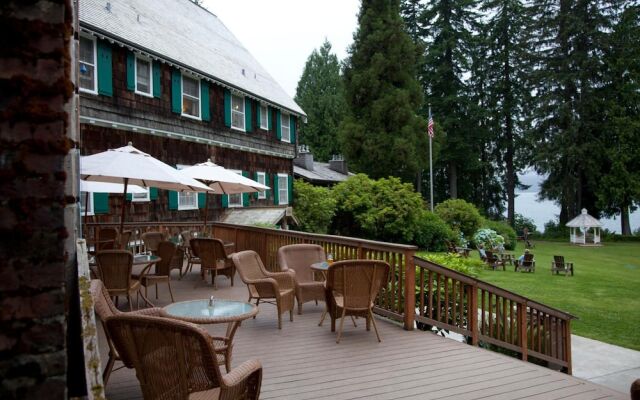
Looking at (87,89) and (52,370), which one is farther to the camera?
(87,89)

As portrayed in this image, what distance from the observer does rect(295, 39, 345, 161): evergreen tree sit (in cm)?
4116

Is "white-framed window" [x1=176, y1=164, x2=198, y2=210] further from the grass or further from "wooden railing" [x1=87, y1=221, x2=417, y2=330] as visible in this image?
the grass

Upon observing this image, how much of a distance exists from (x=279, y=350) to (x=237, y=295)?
2.93m

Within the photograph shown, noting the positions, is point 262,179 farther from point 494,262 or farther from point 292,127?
point 494,262

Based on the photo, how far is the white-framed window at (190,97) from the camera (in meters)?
14.8

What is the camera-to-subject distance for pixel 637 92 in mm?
30656

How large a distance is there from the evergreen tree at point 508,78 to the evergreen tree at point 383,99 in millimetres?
8999

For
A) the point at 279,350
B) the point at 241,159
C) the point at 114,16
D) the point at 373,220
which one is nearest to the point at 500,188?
the point at 373,220

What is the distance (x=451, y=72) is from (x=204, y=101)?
25.7m

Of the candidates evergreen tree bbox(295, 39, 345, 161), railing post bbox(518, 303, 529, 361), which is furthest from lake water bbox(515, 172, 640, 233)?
railing post bbox(518, 303, 529, 361)

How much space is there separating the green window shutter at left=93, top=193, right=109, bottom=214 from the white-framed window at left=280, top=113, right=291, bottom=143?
396 inches

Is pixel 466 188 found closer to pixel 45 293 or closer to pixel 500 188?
pixel 500 188

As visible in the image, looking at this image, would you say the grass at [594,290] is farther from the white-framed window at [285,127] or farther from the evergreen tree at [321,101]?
the evergreen tree at [321,101]

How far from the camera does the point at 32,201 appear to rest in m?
1.24
